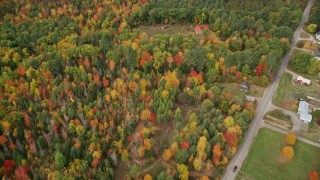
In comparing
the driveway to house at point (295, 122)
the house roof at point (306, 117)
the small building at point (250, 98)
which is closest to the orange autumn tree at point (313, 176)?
the driveway to house at point (295, 122)

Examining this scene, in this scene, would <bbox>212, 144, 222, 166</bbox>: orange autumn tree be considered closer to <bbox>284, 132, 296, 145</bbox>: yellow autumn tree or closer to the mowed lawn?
the mowed lawn

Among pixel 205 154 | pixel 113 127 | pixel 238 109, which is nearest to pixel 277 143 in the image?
pixel 238 109

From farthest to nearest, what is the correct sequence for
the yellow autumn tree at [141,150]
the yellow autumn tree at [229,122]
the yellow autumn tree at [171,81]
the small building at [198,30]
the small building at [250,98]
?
the small building at [198,30] < the small building at [250,98] < the yellow autumn tree at [171,81] < the yellow autumn tree at [229,122] < the yellow autumn tree at [141,150]

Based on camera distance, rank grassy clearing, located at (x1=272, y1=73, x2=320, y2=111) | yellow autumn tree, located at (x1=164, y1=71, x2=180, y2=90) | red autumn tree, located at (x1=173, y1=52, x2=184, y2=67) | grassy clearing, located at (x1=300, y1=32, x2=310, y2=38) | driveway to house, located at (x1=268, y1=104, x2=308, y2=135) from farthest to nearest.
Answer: grassy clearing, located at (x1=300, y1=32, x2=310, y2=38), red autumn tree, located at (x1=173, y1=52, x2=184, y2=67), grassy clearing, located at (x1=272, y1=73, x2=320, y2=111), yellow autumn tree, located at (x1=164, y1=71, x2=180, y2=90), driveway to house, located at (x1=268, y1=104, x2=308, y2=135)

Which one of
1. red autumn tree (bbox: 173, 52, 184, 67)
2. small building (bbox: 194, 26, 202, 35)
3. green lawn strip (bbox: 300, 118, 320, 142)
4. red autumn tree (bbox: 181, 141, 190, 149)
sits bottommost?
green lawn strip (bbox: 300, 118, 320, 142)

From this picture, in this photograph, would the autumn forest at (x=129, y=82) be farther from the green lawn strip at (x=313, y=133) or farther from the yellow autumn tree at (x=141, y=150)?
the green lawn strip at (x=313, y=133)

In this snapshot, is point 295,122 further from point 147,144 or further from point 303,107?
point 147,144

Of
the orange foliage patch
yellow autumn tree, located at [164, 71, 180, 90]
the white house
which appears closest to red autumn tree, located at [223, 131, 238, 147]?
the white house
